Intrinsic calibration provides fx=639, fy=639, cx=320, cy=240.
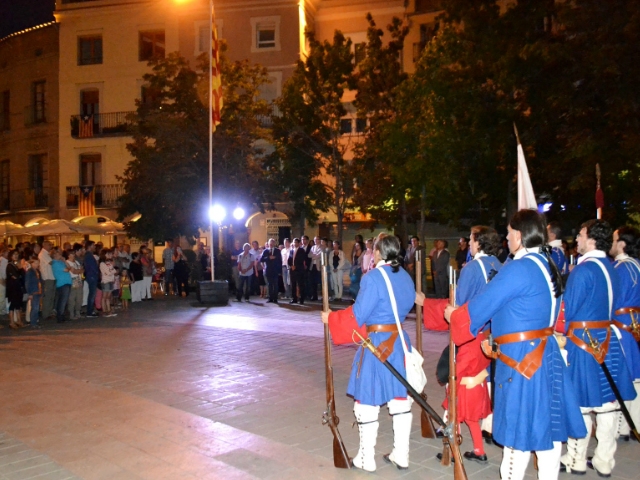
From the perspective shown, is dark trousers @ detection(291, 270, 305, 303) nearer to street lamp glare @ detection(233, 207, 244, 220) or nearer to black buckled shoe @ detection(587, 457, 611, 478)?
street lamp glare @ detection(233, 207, 244, 220)

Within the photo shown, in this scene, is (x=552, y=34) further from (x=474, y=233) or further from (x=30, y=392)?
(x=30, y=392)

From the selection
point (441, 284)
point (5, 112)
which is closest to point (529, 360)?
point (441, 284)

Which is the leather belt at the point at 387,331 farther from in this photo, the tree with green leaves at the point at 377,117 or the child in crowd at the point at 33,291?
the tree with green leaves at the point at 377,117

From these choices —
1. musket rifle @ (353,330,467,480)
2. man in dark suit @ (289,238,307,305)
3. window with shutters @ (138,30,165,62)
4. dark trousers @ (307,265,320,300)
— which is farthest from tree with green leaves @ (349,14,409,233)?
musket rifle @ (353,330,467,480)

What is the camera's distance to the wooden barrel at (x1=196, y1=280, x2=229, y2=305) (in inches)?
717

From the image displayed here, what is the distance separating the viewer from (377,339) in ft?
17.2

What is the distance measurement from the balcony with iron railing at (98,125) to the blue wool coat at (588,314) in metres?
32.8

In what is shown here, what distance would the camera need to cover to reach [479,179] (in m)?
21.0

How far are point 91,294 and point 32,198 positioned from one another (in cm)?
2305

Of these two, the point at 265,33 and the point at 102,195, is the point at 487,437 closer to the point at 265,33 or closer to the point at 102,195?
the point at 265,33

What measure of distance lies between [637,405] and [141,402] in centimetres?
541

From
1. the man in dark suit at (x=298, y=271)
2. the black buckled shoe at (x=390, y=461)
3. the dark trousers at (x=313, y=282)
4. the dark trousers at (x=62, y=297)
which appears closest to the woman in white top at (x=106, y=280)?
the dark trousers at (x=62, y=297)

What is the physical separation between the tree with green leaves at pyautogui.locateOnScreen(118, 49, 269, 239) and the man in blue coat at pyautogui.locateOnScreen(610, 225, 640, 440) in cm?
1893

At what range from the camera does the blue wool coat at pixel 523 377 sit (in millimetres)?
4172
